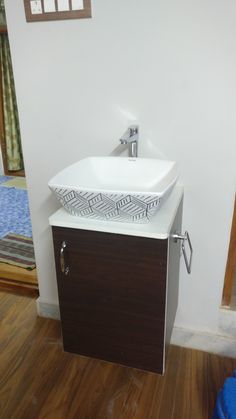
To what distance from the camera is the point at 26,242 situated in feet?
8.91

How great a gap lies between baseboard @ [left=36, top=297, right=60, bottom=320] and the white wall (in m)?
0.73

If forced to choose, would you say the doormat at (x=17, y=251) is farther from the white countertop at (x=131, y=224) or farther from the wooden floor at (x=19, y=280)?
the white countertop at (x=131, y=224)

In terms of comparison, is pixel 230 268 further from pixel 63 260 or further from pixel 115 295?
pixel 63 260

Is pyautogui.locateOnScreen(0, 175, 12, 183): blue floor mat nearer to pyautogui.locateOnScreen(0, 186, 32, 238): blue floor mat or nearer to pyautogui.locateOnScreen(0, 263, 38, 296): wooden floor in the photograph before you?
pyautogui.locateOnScreen(0, 186, 32, 238): blue floor mat

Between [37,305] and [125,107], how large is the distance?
1249mm

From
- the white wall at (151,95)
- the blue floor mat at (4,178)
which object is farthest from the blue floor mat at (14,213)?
the white wall at (151,95)

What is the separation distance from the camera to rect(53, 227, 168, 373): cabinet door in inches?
45.1

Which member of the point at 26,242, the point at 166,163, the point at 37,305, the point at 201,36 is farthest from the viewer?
the point at 26,242

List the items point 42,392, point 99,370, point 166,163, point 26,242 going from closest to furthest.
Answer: point 166,163, point 42,392, point 99,370, point 26,242

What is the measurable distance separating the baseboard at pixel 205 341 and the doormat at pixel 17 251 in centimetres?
112

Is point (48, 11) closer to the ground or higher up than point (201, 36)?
higher up

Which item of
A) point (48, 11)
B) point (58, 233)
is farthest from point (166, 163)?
point (48, 11)

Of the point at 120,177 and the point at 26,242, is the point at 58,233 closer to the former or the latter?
the point at 120,177

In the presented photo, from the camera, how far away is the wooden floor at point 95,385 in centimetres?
139
